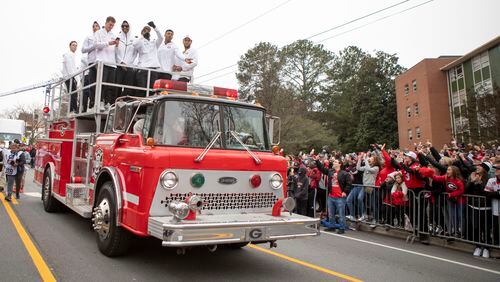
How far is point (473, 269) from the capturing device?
6457 mm

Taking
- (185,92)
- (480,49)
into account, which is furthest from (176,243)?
(480,49)

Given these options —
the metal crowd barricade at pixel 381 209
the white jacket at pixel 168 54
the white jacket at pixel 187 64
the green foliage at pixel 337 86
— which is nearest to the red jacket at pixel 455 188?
the metal crowd barricade at pixel 381 209

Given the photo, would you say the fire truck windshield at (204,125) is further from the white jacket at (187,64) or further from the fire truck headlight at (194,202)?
the white jacket at (187,64)

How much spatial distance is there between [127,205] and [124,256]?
41.1 inches

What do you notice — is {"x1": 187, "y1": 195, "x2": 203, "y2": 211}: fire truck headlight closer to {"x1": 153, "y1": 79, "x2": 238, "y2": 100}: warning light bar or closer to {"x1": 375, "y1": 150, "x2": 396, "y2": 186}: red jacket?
{"x1": 153, "y1": 79, "x2": 238, "y2": 100}: warning light bar

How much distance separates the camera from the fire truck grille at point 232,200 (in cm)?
507

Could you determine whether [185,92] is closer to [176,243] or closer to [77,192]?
[176,243]

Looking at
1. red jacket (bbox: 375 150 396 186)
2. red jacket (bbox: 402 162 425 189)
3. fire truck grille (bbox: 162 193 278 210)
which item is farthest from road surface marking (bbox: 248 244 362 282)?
red jacket (bbox: 375 150 396 186)

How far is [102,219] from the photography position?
231 inches

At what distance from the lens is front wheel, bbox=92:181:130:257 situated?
18.4 feet

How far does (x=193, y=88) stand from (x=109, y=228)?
8.20ft

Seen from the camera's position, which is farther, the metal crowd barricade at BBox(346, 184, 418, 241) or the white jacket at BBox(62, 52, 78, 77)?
the white jacket at BBox(62, 52, 78, 77)

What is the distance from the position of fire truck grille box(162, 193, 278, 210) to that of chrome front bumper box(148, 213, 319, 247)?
17cm

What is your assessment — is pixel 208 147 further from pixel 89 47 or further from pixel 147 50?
pixel 89 47
